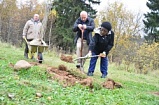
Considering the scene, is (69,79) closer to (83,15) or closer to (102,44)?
(102,44)

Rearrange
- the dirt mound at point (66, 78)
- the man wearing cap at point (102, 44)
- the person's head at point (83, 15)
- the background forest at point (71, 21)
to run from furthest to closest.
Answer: the background forest at point (71, 21), the person's head at point (83, 15), the man wearing cap at point (102, 44), the dirt mound at point (66, 78)

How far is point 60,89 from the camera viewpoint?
5.31 metres

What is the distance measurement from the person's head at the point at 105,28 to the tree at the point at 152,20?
26.2 meters

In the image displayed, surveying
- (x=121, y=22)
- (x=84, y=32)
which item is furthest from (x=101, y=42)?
(x=121, y=22)

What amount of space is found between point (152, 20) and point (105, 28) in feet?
89.8

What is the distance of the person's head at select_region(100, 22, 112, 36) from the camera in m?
7.90

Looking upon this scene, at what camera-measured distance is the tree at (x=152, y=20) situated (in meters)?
33.8

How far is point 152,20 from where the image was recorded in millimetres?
34031

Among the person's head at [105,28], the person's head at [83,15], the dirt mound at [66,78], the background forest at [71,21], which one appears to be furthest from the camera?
the background forest at [71,21]

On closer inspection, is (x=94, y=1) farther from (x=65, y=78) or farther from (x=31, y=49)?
(x=65, y=78)

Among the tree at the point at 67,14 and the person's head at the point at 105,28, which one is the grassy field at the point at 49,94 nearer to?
the person's head at the point at 105,28

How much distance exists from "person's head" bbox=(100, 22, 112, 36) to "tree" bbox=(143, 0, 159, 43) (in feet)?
85.9

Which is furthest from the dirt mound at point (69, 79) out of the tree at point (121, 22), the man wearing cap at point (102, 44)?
the tree at point (121, 22)

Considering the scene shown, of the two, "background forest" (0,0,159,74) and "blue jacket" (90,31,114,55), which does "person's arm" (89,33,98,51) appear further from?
"background forest" (0,0,159,74)
